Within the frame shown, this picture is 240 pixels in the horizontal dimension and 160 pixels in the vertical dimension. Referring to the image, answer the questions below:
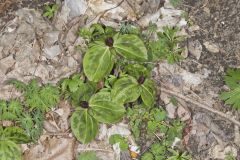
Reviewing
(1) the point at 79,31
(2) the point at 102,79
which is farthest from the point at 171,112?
(1) the point at 79,31

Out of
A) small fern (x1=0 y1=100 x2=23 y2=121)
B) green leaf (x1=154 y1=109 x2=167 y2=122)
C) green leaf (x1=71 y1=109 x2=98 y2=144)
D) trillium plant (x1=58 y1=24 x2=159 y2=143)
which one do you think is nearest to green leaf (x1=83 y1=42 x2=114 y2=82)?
trillium plant (x1=58 y1=24 x2=159 y2=143)

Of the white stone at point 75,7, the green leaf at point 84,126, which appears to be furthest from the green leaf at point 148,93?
the white stone at point 75,7

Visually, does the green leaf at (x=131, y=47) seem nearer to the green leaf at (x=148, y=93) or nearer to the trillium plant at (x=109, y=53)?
the trillium plant at (x=109, y=53)

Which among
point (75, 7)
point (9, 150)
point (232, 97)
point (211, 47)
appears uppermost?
point (75, 7)

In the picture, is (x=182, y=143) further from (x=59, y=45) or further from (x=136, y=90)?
(x=59, y=45)

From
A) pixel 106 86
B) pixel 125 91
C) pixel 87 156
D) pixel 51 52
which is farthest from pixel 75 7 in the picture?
pixel 87 156

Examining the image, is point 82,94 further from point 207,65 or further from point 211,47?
point 211,47
